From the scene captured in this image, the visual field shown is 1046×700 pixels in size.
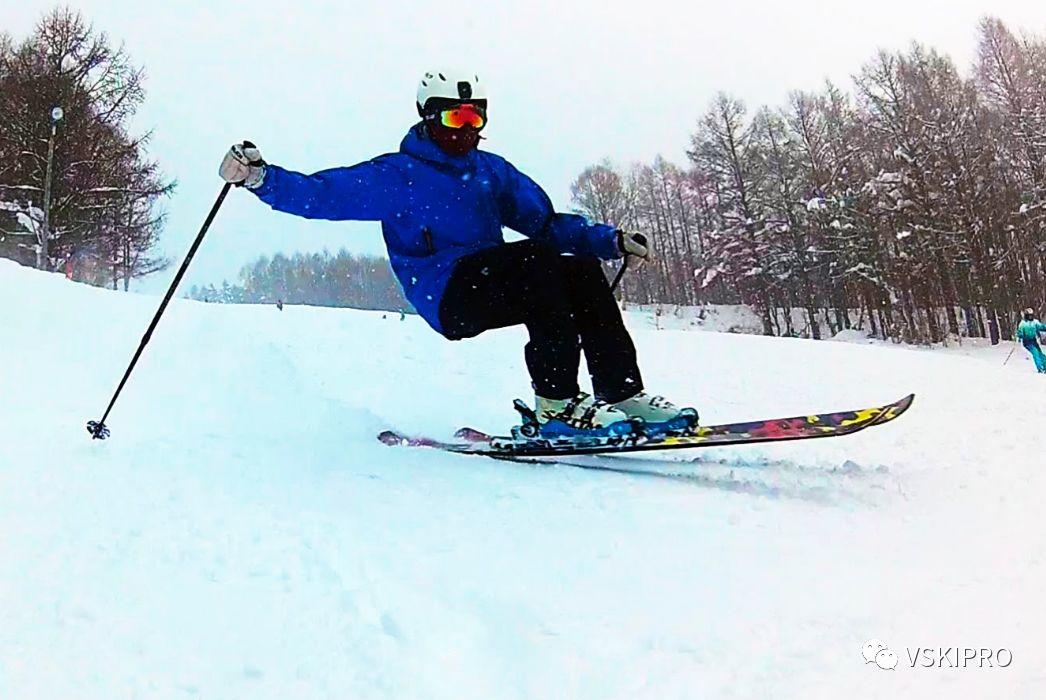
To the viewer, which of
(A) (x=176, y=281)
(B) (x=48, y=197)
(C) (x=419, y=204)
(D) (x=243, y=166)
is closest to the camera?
(D) (x=243, y=166)

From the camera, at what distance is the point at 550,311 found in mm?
3283

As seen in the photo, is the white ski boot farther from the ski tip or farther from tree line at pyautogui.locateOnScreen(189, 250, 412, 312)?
tree line at pyautogui.locateOnScreen(189, 250, 412, 312)

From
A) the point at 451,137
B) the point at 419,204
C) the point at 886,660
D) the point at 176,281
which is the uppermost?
the point at 451,137

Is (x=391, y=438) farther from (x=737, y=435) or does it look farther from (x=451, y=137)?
(x=737, y=435)

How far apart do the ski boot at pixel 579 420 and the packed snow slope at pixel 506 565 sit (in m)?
0.17

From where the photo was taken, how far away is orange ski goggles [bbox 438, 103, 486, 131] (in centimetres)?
370

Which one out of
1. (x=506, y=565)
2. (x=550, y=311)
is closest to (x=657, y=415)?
(x=550, y=311)

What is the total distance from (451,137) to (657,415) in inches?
68.9

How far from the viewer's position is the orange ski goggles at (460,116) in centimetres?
370

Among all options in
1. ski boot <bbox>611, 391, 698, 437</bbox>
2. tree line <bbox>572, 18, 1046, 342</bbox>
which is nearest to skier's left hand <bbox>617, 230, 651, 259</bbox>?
ski boot <bbox>611, 391, 698, 437</bbox>

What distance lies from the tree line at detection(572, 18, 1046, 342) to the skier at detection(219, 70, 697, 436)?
1005 inches

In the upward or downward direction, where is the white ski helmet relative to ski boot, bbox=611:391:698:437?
upward

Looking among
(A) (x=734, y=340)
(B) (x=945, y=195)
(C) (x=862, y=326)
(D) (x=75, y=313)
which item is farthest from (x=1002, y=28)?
(D) (x=75, y=313)

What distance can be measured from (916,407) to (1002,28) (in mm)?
28193
